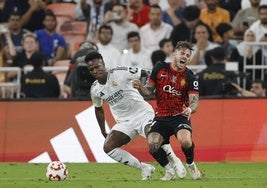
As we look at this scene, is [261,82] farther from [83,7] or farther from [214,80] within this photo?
[83,7]

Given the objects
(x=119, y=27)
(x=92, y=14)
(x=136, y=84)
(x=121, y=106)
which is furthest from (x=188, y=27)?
(x=136, y=84)

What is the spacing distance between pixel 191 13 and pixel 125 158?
27.5 ft

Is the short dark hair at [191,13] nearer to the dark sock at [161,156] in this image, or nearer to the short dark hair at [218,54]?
the short dark hair at [218,54]

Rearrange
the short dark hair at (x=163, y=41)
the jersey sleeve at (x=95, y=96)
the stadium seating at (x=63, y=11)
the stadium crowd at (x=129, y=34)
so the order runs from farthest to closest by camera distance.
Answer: the stadium seating at (x=63, y=11), the short dark hair at (x=163, y=41), the stadium crowd at (x=129, y=34), the jersey sleeve at (x=95, y=96)

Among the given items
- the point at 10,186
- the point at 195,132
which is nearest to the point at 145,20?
the point at 195,132

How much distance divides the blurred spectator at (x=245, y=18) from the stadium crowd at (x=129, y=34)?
2cm

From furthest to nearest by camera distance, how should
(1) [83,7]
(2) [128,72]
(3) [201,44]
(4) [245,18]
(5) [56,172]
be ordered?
1. (1) [83,7]
2. (4) [245,18]
3. (3) [201,44]
4. (2) [128,72]
5. (5) [56,172]

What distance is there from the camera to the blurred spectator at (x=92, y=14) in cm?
2562

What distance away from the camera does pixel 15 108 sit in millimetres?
21375

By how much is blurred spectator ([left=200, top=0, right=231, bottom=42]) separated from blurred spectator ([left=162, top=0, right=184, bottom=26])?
0.73 m

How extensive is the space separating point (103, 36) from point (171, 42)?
153cm

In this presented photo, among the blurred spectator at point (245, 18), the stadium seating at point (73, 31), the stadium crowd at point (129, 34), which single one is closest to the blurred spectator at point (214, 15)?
the stadium crowd at point (129, 34)

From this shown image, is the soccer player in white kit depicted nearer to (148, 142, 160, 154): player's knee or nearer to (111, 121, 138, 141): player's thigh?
(111, 121, 138, 141): player's thigh

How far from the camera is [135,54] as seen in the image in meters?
24.0
